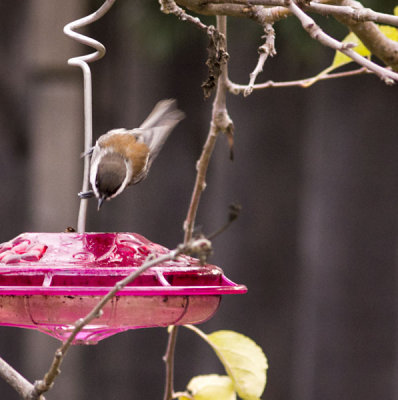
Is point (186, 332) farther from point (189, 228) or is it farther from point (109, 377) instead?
point (189, 228)

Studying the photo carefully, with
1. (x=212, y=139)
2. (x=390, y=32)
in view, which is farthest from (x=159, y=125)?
(x=390, y=32)

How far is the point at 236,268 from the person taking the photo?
2.58 m

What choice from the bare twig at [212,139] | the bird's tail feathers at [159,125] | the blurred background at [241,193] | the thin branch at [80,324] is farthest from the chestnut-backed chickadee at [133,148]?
the blurred background at [241,193]

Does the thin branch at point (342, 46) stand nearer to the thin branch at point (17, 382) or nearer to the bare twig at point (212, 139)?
the bare twig at point (212, 139)

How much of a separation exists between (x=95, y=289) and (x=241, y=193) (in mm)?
1711

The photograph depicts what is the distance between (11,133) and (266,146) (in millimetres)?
916

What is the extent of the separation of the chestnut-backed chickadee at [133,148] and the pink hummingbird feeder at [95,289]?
0.28 m

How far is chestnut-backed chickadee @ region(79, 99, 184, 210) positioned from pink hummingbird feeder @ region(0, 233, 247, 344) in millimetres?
279

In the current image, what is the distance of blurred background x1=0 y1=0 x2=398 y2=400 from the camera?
8.31 ft

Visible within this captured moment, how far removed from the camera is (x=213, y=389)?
50.0 inches

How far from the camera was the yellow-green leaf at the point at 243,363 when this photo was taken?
1.22 metres

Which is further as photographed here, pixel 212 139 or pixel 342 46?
pixel 212 139

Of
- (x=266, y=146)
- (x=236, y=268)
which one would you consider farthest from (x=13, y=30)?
(x=236, y=268)

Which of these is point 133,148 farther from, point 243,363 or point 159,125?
point 243,363
